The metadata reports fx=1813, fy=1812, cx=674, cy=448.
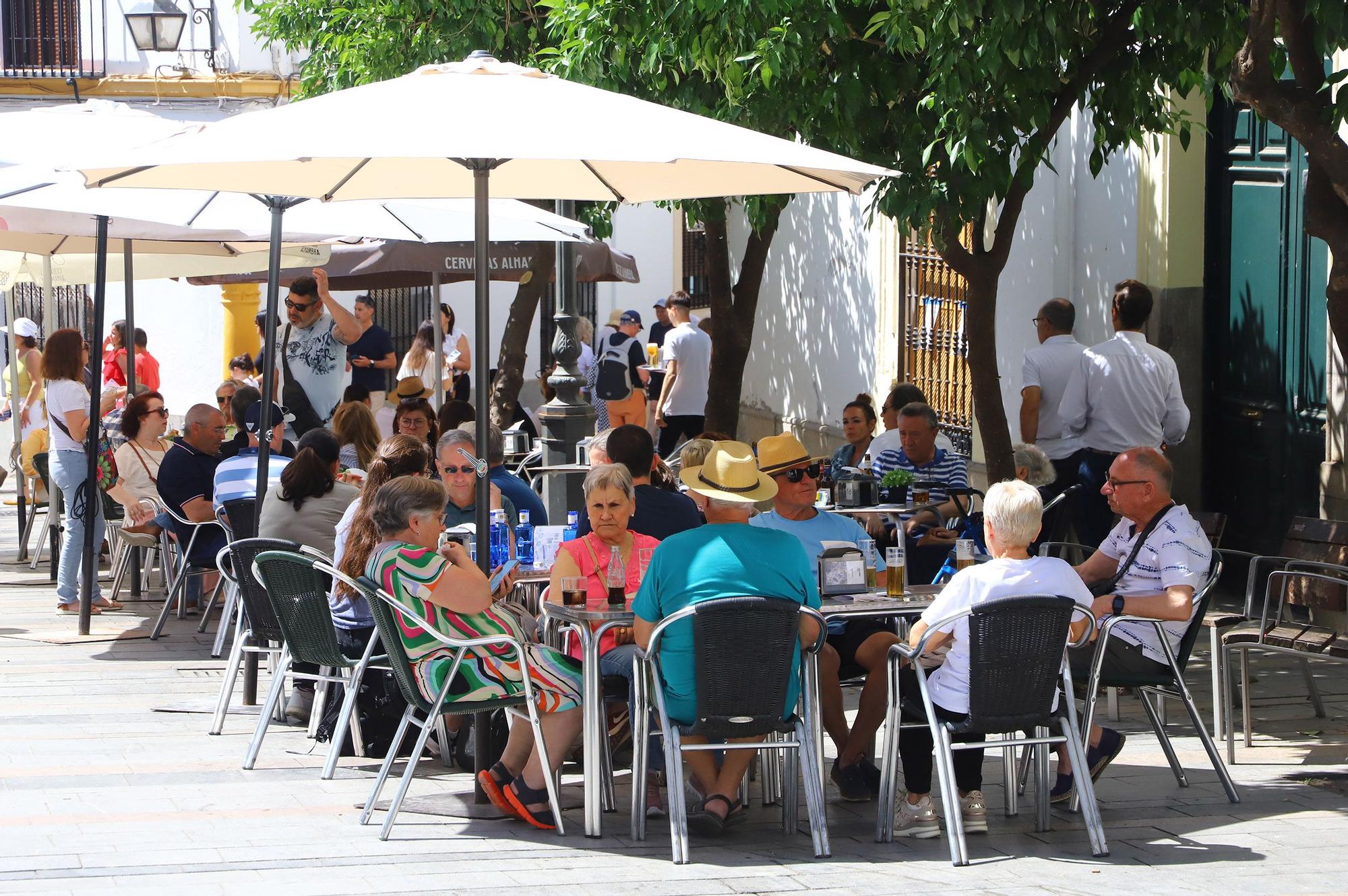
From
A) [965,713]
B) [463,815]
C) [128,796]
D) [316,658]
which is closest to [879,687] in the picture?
[965,713]

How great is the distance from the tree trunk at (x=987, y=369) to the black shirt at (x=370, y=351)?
17.2ft

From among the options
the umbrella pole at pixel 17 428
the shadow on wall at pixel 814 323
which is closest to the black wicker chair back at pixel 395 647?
the umbrella pole at pixel 17 428

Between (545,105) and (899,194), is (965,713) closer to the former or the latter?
(545,105)

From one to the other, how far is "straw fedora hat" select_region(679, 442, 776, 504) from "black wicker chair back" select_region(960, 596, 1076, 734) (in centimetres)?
87

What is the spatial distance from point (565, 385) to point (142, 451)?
109 inches

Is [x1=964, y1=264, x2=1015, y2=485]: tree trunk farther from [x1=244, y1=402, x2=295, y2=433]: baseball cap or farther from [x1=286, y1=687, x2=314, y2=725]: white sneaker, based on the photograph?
[x1=244, y1=402, x2=295, y2=433]: baseball cap

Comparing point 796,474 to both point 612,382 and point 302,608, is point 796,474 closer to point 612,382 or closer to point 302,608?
point 302,608

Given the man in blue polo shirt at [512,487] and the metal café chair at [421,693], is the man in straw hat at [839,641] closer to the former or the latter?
the metal café chair at [421,693]

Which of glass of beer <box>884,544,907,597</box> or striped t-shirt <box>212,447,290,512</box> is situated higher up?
striped t-shirt <box>212,447,290,512</box>

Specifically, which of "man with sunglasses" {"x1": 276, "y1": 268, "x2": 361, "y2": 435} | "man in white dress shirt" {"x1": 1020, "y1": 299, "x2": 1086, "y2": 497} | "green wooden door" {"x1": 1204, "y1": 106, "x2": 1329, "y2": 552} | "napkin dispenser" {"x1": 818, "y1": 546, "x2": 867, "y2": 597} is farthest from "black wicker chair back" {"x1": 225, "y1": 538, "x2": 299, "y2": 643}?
"green wooden door" {"x1": 1204, "y1": 106, "x2": 1329, "y2": 552}

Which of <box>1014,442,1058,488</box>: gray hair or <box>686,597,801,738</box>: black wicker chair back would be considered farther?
<box>1014,442,1058,488</box>: gray hair

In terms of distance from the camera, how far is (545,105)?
6.09 metres

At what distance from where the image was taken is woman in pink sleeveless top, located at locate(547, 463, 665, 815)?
20.8 feet

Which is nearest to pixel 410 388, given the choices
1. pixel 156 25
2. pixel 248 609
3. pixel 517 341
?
pixel 248 609
